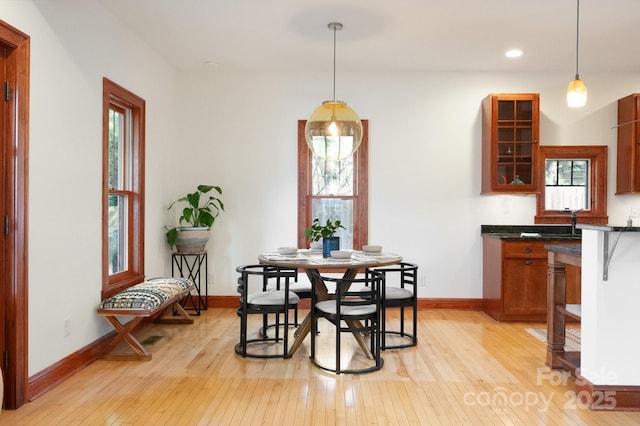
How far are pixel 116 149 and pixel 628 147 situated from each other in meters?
5.43

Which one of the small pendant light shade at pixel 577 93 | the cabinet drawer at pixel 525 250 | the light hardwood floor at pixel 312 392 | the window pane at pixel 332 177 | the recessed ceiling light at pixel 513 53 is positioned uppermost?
the recessed ceiling light at pixel 513 53

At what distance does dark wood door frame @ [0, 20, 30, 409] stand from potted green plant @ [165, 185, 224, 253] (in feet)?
8.27

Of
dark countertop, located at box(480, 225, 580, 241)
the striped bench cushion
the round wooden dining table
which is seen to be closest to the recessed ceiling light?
dark countertop, located at box(480, 225, 580, 241)

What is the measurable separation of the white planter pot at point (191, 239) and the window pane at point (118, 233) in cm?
82

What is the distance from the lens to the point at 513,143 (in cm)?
567

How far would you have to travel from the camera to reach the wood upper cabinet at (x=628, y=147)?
5.53 meters

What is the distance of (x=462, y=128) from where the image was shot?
5.96 meters

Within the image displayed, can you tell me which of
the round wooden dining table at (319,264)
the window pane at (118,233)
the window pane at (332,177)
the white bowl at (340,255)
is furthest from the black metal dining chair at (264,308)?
the window pane at (332,177)

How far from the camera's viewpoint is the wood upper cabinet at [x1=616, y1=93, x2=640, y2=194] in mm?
5531

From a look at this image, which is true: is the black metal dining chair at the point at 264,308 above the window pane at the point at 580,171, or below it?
below

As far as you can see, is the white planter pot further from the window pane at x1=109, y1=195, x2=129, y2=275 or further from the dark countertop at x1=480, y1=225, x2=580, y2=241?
the dark countertop at x1=480, y1=225, x2=580, y2=241

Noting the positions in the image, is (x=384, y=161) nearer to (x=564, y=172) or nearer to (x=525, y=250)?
(x=525, y=250)

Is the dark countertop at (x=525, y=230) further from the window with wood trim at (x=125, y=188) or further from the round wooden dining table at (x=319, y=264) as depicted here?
the window with wood trim at (x=125, y=188)

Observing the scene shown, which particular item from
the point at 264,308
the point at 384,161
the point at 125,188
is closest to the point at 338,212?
the point at 384,161
